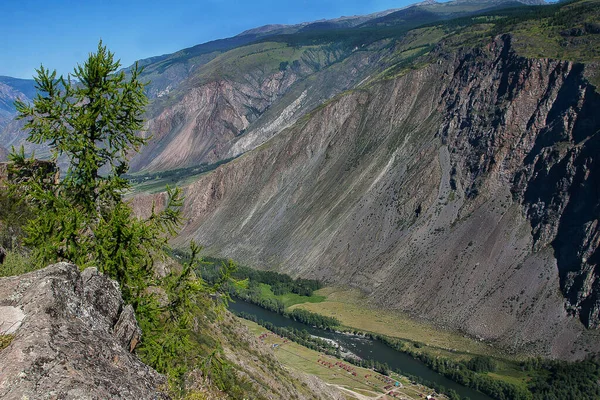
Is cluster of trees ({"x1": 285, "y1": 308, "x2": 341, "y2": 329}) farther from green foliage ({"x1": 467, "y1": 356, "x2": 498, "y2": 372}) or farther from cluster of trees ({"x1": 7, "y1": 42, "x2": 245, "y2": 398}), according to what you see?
cluster of trees ({"x1": 7, "y1": 42, "x2": 245, "y2": 398})

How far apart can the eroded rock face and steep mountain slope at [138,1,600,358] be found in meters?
99.6

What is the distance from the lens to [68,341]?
8898mm

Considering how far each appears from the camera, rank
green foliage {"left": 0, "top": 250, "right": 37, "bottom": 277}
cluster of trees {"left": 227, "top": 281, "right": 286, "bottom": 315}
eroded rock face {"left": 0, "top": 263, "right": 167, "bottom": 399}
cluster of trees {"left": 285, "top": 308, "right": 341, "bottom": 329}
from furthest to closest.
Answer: cluster of trees {"left": 227, "top": 281, "right": 286, "bottom": 315} → cluster of trees {"left": 285, "top": 308, "right": 341, "bottom": 329} → green foliage {"left": 0, "top": 250, "right": 37, "bottom": 277} → eroded rock face {"left": 0, "top": 263, "right": 167, "bottom": 399}

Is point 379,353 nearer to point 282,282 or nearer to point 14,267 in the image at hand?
point 282,282

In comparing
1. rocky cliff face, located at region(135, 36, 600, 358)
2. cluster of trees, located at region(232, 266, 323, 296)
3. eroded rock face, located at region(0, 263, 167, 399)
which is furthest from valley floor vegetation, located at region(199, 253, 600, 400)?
eroded rock face, located at region(0, 263, 167, 399)

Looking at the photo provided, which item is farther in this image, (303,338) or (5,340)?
(303,338)

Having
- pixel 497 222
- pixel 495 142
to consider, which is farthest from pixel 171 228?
pixel 495 142

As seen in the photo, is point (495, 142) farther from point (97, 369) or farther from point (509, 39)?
point (97, 369)

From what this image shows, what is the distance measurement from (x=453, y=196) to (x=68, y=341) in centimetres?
13133

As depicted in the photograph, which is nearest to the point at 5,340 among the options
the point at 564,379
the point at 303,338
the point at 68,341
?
the point at 68,341

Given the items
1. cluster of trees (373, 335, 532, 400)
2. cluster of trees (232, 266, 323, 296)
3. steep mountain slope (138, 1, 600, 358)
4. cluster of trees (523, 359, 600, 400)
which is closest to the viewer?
cluster of trees (523, 359, 600, 400)

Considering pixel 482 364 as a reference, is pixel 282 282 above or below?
above

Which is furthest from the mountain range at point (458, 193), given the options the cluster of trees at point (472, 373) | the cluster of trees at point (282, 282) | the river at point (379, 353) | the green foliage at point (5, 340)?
the green foliage at point (5, 340)

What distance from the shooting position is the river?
85.8m
